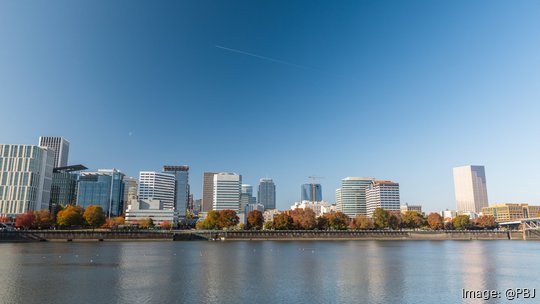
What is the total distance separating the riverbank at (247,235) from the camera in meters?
144

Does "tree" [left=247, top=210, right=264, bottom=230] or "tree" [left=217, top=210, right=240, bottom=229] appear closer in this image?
"tree" [left=217, top=210, right=240, bottom=229]

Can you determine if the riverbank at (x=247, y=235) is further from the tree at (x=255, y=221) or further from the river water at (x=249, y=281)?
the river water at (x=249, y=281)

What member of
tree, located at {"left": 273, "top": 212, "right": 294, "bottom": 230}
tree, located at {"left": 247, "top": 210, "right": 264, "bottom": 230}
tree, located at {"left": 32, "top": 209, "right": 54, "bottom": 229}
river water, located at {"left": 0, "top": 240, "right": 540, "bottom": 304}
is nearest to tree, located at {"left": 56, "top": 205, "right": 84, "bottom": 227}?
tree, located at {"left": 32, "top": 209, "right": 54, "bottom": 229}

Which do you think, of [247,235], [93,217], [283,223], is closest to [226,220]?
[247,235]

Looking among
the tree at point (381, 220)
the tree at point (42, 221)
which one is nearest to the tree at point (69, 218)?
the tree at point (42, 221)

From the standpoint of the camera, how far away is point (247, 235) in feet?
557

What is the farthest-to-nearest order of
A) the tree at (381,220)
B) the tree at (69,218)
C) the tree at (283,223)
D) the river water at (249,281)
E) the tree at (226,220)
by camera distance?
the tree at (381,220) → the tree at (283,223) → the tree at (226,220) → the tree at (69,218) → the river water at (249,281)

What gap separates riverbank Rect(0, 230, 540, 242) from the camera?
473ft

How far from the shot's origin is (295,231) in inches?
6885

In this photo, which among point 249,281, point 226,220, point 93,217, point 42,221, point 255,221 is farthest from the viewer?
point 255,221

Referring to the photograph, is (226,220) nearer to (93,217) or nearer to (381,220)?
(93,217)

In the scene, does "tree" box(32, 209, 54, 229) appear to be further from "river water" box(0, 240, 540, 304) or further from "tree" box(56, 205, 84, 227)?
"river water" box(0, 240, 540, 304)

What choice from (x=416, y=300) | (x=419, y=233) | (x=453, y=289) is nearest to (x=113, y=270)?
(x=416, y=300)

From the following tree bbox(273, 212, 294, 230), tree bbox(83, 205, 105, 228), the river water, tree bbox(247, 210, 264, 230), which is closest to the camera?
the river water
